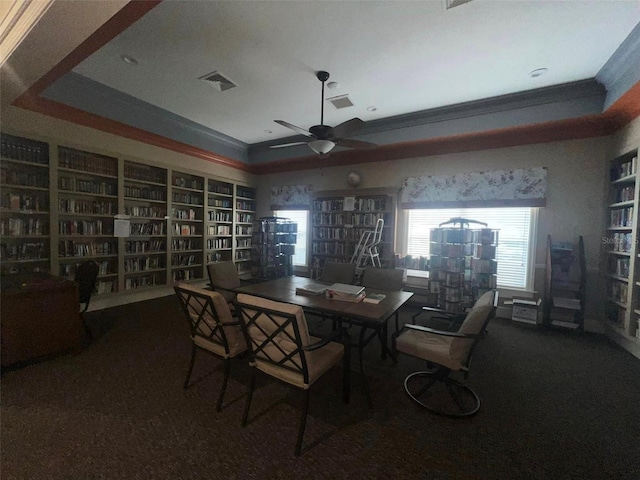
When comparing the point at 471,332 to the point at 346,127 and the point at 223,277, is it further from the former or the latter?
the point at 223,277

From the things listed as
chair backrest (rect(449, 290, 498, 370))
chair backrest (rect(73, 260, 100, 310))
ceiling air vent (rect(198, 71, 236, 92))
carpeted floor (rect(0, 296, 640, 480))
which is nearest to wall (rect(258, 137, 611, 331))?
carpeted floor (rect(0, 296, 640, 480))

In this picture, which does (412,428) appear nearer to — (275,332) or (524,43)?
(275,332)

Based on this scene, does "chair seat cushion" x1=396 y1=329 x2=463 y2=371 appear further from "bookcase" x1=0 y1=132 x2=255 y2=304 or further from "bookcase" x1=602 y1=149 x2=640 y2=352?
"bookcase" x1=0 y1=132 x2=255 y2=304

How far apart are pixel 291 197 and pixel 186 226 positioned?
2246 millimetres

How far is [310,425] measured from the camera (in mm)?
1733

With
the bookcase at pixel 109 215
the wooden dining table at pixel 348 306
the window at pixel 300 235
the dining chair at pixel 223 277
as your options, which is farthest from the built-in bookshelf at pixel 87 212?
the window at pixel 300 235

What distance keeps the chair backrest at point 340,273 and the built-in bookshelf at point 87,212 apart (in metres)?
3.30

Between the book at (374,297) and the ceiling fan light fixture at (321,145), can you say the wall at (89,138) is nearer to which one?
the ceiling fan light fixture at (321,145)

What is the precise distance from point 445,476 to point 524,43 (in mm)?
3537

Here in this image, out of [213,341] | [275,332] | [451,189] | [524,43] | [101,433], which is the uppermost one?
[524,43]

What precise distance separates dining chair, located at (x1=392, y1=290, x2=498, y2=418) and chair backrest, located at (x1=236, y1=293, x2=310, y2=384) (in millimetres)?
900

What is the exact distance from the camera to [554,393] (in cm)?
212

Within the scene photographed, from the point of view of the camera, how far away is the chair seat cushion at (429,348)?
183 centimetres

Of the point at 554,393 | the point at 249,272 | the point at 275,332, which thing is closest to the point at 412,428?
the point at 275,332
